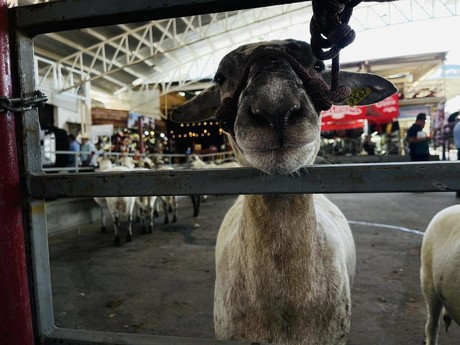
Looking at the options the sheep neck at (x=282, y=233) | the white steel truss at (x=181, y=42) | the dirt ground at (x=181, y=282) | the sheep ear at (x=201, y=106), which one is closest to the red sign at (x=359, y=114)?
the dirt ground at (x=181, y=282)

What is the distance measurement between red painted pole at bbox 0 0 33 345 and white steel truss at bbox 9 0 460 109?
46.8 ft

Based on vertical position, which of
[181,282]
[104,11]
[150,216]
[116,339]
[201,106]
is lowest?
[181,282]

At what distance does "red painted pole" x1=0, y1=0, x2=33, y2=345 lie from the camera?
3.58 feet

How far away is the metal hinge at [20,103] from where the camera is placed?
1.08 meters

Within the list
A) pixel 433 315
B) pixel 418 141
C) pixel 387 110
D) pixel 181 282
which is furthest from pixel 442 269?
pixel 387 110

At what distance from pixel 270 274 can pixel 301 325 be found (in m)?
0.27

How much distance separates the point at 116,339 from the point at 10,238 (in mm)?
461

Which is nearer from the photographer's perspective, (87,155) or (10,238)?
(10,238)

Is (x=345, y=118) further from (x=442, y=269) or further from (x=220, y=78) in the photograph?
(x=220, y=78)

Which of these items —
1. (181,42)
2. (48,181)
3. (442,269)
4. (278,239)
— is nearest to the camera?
(48,181)

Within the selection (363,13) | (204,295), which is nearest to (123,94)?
(363,13)

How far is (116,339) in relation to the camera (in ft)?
3.63

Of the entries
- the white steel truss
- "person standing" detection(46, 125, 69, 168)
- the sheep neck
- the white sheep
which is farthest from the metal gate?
the white steel truss

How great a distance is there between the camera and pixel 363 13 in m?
20.5
